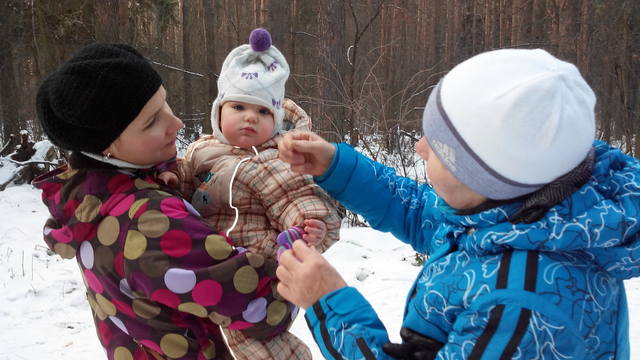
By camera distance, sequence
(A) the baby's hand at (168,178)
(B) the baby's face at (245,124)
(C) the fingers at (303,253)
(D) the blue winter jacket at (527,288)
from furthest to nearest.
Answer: (B) the baby's face at (245,124)
(A) the baby's hand at (168,178)
(C) the fingers at (303,253)
(D) the blue winter jacket at (527,288)

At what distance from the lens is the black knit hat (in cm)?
126

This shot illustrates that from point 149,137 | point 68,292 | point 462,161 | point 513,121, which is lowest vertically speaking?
point 68,292

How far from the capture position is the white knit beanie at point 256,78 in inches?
70.7

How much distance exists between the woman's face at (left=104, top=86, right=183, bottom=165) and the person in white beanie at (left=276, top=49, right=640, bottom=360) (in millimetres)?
591

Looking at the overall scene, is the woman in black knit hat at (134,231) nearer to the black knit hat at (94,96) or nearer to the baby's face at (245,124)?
the black knit hat at (94,96)

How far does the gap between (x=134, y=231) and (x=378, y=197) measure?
0.80m

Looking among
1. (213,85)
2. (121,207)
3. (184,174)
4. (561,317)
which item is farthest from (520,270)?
(213,85)

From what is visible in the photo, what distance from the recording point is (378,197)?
166cm

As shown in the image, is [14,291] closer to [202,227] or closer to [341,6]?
[202,227]

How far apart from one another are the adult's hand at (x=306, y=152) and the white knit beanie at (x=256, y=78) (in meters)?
0.23

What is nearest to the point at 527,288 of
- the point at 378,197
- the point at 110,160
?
the point at 378,197

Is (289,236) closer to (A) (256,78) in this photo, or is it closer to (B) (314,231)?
(B) (314,231)

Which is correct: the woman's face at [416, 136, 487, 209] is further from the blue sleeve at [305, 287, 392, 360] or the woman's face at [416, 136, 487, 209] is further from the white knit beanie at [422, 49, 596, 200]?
the blue sleeve at [305, 287, 392, 360]

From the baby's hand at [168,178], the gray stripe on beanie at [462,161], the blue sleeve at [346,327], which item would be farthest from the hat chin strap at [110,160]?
the gray stripe on beanie at [462,161]
